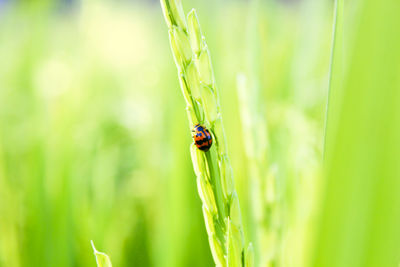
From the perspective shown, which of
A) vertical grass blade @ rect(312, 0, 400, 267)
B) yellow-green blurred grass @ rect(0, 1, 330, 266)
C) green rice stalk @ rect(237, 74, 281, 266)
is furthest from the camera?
yellow-green blurred grass @ rect(0, 1, 330, 266)

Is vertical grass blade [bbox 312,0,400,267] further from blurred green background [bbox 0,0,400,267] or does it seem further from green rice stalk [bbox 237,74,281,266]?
green rice stalk [bbox 237,74,281,266]

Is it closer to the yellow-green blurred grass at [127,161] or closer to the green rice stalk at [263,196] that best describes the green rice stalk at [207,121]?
the green rice stalk at [263,196]

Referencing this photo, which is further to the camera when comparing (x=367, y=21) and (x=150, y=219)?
(x=150, y=219)

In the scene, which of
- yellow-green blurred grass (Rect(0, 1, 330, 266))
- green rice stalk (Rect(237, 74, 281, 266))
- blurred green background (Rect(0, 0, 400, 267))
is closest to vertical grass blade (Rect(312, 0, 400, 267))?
blurred green background (Rect(0, 0, 400, 267))

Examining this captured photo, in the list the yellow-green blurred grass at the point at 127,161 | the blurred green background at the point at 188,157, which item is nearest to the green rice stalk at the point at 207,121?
the blurred green background at the point at 188,157

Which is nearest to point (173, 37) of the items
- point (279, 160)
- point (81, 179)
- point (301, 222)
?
point (301, 222)

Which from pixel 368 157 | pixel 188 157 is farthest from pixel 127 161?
pixel 368 157

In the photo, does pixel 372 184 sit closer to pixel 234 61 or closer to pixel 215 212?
pixel 215 212
